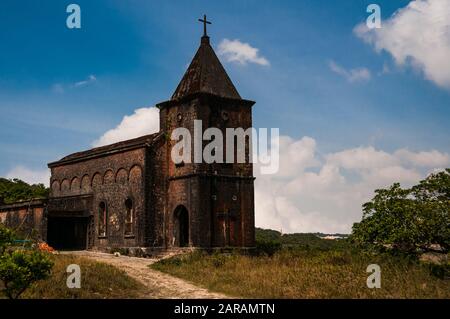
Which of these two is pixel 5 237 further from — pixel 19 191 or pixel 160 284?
pixel 19 191

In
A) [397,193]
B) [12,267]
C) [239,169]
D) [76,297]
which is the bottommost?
[76,297]

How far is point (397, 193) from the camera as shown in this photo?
17.0m

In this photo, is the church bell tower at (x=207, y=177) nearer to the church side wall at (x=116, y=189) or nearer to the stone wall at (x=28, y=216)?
the church side wall at (x=116, y=189)

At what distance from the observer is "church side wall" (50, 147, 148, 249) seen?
1036 inches

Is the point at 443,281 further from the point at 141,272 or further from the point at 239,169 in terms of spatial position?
the point at 239,169

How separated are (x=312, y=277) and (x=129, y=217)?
13546 mm

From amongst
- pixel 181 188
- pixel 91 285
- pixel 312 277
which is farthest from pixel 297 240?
pixel 91 285

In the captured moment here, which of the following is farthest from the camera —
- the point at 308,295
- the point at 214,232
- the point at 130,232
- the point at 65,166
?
the point at 65,166

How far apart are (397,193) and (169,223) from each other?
493 inches

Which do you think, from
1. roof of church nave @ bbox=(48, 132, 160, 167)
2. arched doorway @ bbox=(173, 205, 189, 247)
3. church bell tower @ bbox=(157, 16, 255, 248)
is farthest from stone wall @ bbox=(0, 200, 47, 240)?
church bell tower @ bbox=(157, 16, 255, 248)

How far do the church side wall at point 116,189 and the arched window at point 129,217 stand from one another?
0.52 ft

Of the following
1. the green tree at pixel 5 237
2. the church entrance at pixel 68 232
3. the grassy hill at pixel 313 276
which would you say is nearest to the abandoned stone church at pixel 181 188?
the church entrance at pixel 68 232
